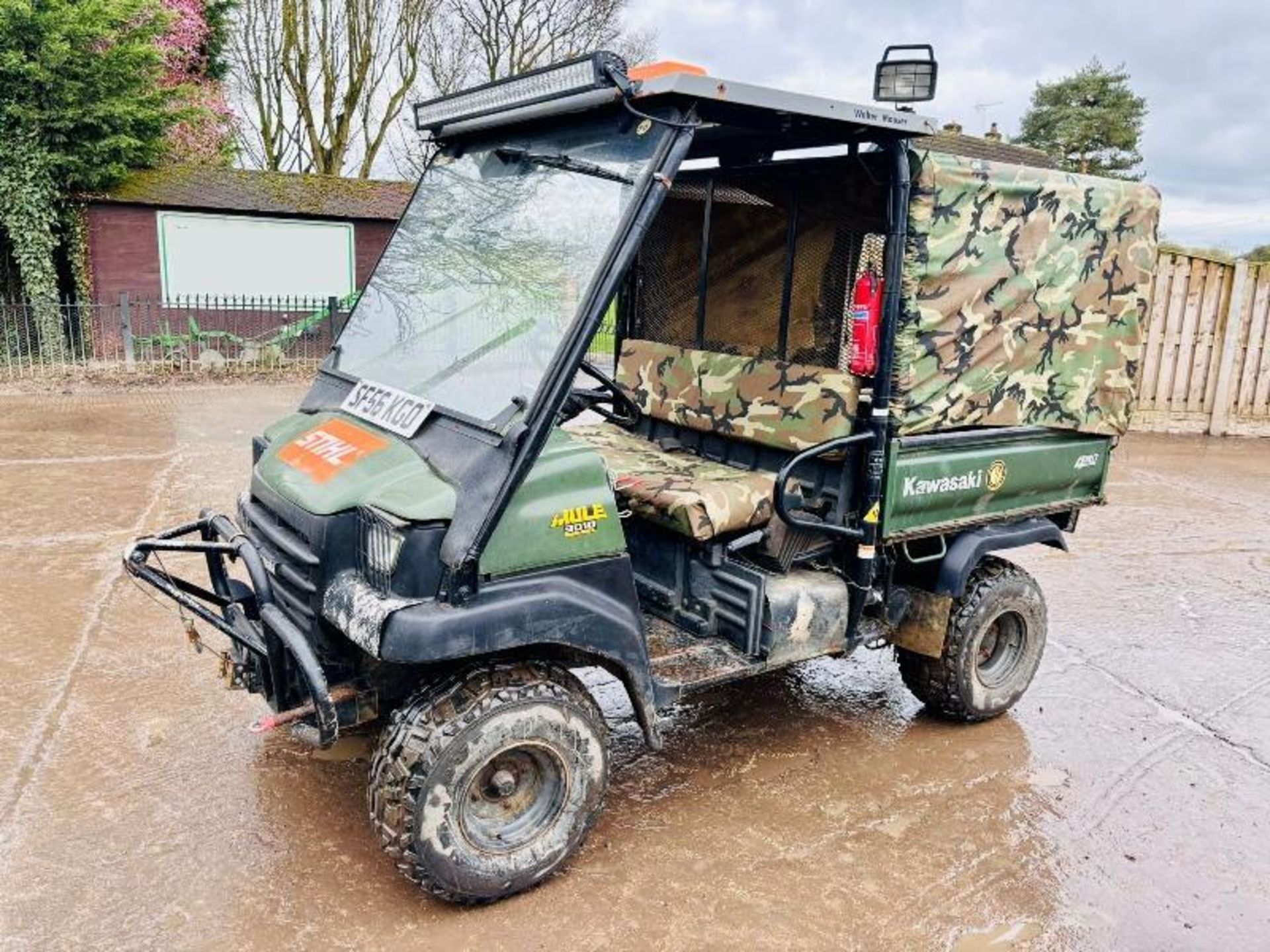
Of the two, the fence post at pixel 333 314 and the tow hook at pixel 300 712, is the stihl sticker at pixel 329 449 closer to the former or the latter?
the tow hook at pixel 300 712

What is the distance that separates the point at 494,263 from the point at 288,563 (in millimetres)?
1277

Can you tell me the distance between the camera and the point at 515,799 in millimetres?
3238

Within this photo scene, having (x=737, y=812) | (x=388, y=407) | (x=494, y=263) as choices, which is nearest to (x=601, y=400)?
(x=494, y=263)

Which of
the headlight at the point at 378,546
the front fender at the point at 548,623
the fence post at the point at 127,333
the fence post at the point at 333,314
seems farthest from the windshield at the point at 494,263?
the fence post at the point at 333,314

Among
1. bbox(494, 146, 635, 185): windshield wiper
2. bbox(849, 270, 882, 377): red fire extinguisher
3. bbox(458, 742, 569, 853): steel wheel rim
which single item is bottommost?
bbox(458, 742, 569, 853): steel wheel rim

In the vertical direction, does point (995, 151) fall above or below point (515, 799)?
above

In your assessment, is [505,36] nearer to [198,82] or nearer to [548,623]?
[198,82]

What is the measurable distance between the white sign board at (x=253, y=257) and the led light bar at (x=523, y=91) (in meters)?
14.7

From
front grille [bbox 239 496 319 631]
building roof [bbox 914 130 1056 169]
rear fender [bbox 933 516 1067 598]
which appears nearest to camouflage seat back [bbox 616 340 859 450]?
rear fender [bbox 933 516 1067 598]

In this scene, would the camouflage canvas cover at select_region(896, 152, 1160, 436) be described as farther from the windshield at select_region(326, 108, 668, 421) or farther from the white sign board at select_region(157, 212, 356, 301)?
the white sign board at select_region(157, 212, 356, 301)

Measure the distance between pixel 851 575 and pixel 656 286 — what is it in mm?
1854

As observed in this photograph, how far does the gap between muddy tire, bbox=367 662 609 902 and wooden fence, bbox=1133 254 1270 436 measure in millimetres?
11394

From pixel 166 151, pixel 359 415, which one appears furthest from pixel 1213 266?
pixel 166 151

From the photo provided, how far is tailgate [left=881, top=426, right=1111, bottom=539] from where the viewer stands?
152 inches
